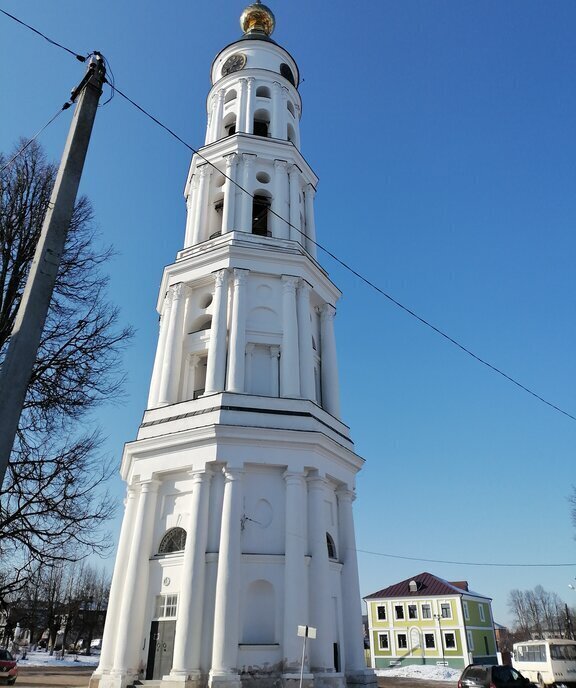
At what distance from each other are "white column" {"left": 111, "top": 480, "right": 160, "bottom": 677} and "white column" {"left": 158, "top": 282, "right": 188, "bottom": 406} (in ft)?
11.7

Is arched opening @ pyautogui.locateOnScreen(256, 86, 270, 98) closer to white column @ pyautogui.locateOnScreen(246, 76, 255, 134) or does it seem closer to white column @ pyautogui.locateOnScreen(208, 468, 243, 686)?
white column @ pyautogui.locateOnScreen(246, 76, 255, 134)

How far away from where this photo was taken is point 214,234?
2681cm

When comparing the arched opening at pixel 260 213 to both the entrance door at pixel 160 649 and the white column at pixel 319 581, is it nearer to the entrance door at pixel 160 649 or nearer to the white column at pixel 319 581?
the white column at pixel 319 581

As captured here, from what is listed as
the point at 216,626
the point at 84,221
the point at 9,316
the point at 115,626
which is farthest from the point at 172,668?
the point at 84,221

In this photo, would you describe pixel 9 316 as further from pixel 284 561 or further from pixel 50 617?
pixel 50 617

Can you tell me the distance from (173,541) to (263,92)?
23973 mm

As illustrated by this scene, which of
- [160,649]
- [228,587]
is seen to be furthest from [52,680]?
[228,587]

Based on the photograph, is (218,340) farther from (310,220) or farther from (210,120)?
(210,120)

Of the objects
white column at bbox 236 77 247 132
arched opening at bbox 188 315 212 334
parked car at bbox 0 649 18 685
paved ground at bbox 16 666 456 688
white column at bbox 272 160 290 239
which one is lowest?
paved ground at bbox 16 666 456 688

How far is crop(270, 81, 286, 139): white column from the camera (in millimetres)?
29375

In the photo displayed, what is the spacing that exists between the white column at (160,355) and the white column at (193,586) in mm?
4834

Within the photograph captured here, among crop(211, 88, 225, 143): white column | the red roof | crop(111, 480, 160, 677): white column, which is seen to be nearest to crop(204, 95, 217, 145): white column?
crop(211, 88, 225, 143): white column

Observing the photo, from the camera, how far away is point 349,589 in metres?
20.2

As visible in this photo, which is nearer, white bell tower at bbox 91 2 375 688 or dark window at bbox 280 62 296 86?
white bell tower at bbox 91 2 375 688
